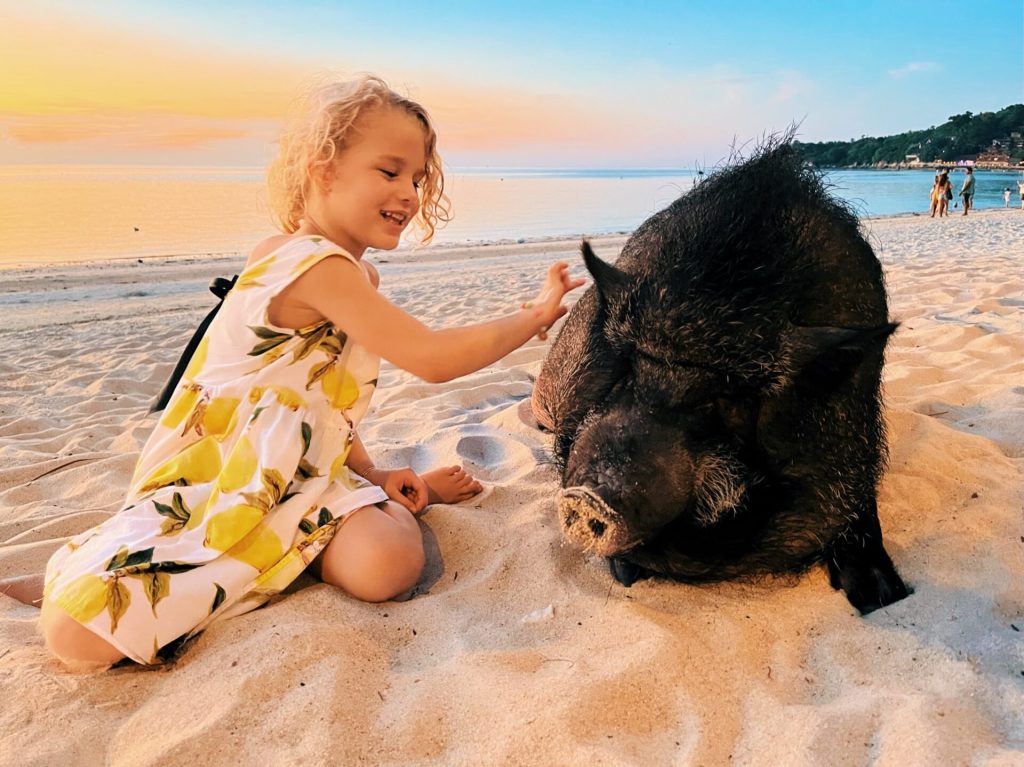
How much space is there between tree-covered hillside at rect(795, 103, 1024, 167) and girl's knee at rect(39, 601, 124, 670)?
76722mm

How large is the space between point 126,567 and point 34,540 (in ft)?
4.02

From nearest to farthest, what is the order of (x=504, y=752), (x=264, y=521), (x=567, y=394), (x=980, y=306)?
(x=504, y=752) < (x=264, y=521) < (x=567, y=394) < (x=980, y=306)

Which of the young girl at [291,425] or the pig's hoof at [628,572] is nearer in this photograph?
the young girl at [291,425]

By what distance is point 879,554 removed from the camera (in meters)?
2.54

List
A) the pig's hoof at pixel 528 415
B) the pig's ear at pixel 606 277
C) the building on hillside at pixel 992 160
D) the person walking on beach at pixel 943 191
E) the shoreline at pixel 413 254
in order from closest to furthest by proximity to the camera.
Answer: the pig's ear at pixel 606 277 → the pig's hoof at pixel 528 415 → the shoreline at pixel 413 254 → the person walking on beach at pixel 943 191 → the building on hillside at pixel 992 160

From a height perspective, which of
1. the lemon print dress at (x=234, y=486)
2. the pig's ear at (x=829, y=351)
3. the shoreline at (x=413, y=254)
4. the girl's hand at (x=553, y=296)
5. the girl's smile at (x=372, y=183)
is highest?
the girl's smile at (x=372, y=183)

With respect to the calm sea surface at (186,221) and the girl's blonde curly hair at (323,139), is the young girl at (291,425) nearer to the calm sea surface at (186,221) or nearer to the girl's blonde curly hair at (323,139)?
the girl's blonde curly hair at (323,139)

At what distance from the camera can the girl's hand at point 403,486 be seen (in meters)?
3.03

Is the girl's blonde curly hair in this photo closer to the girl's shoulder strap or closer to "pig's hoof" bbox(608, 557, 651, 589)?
the girl's shoulder strap

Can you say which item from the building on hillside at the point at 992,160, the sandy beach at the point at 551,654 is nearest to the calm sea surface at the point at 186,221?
the sandy beach at the point at 551,654

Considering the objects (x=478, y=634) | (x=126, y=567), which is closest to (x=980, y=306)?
(x=478, y=634)

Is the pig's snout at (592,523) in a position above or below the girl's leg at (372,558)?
above

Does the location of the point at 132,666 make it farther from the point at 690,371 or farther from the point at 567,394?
the point at 690,371

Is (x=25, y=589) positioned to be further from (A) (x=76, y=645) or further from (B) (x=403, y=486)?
(B) (x=403, y=486)
